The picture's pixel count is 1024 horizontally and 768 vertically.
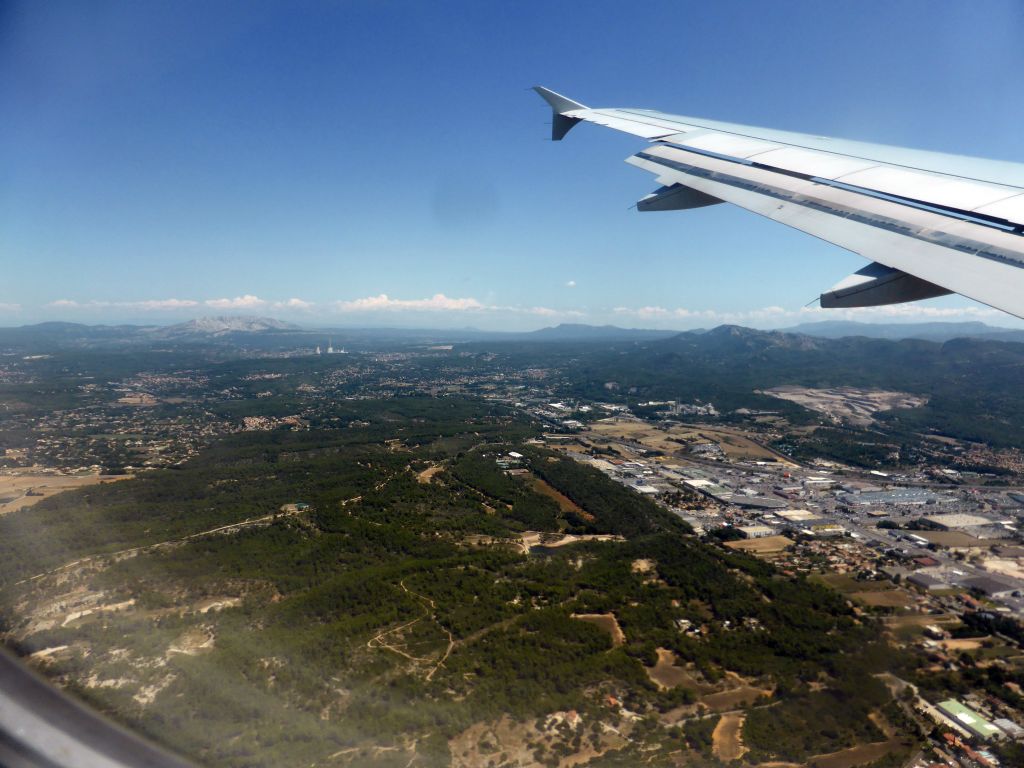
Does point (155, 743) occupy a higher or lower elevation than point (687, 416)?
higher

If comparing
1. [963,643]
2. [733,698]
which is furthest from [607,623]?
[963,643]

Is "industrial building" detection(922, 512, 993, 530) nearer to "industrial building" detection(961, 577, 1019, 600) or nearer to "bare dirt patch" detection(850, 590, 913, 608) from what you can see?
"industrial building" detection(961, 577, 1019, 600)

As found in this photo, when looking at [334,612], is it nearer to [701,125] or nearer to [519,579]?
[519,579]

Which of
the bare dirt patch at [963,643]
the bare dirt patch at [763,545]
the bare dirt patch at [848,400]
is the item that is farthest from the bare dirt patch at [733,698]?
the bare dirt patch at [848,400]

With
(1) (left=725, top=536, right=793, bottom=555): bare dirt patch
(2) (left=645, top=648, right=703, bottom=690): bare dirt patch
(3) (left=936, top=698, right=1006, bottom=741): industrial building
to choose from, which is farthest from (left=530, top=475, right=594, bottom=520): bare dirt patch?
(3) (left=936, top=698, right=1006, bottom=741): industrial building

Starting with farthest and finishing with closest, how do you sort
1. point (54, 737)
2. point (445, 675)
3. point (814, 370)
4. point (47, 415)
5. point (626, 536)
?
point (814, 370) < point (47, 415) < point (626, 536) < point (445, 675) < point (54, 737)

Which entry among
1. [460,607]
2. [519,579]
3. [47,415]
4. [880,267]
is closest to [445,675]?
[460,607]
